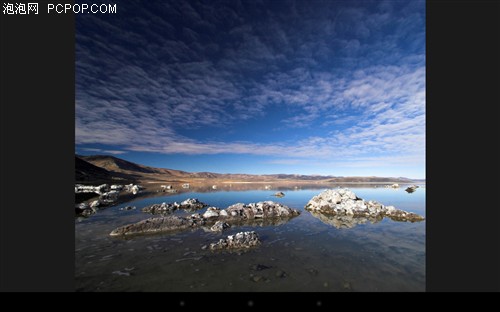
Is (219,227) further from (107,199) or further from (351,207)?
(107,199)

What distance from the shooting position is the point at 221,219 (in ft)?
58.3

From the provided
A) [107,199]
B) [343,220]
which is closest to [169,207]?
[107,199]

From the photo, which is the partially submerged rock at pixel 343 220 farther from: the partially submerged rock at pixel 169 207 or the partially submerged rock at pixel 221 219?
the partially submerged rock at pixel 169 207

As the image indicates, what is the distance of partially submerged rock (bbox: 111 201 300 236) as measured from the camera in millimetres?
14461

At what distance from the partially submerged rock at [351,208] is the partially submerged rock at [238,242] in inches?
412

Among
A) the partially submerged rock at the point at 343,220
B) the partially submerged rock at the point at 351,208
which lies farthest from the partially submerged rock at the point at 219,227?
the partially submerged rock at the point at 351,208

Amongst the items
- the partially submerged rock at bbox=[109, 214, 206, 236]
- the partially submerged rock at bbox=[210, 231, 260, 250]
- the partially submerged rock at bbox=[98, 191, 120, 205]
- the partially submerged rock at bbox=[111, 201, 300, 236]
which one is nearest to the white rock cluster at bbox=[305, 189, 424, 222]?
the partially submerged rock at bbox=[111, 201, 300, 236]

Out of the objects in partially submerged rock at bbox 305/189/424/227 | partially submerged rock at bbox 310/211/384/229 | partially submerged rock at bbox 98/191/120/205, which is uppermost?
partially submerged rock at bbox 305/189/424/227

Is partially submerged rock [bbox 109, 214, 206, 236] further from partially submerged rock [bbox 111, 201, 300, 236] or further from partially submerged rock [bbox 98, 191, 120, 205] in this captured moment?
partially submerged rock [bbox 98, 191, 120, 205]

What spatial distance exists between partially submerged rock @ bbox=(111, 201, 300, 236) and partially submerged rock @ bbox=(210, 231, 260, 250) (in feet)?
16.7

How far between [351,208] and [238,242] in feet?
49.9
